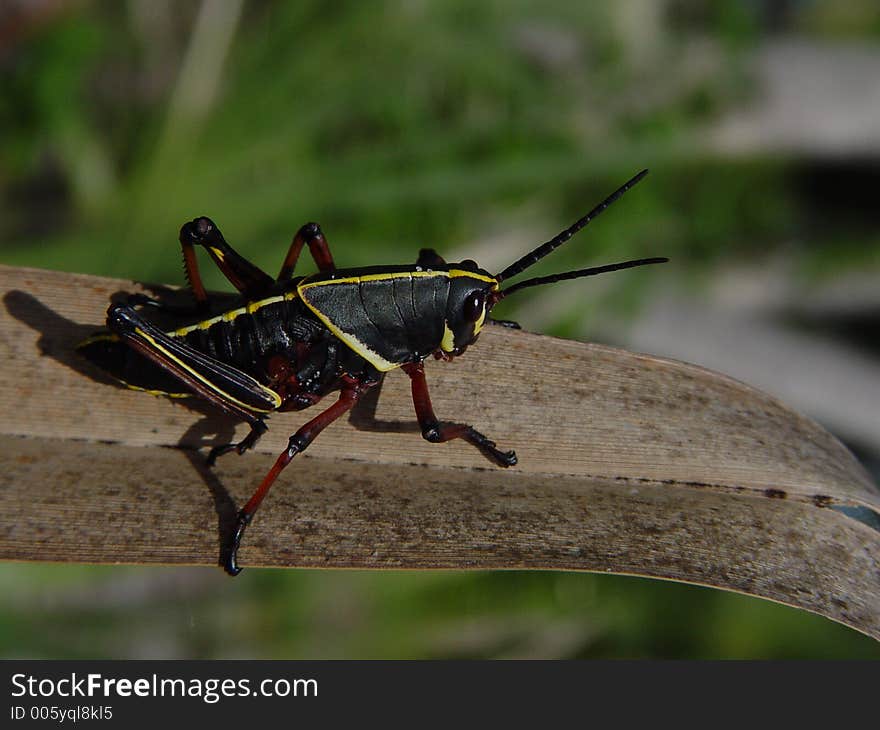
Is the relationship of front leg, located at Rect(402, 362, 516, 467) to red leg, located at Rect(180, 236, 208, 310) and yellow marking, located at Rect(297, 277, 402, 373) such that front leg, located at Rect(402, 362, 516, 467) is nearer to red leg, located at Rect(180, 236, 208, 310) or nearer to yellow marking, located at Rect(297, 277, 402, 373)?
yellow marking, located at Rect(297, 277, 402, 373)

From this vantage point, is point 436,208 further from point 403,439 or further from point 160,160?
point 403,439

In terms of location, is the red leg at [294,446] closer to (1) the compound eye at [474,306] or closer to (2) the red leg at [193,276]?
(1) the compound eye at [474,306]

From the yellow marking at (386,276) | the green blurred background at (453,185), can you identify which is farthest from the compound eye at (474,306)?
the green blurred background at (453,185)

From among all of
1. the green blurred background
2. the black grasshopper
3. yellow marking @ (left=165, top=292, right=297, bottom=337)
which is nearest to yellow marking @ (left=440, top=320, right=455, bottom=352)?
the black grasshopper

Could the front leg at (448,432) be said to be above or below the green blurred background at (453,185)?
below

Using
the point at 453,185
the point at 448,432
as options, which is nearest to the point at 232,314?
the point at 448,432

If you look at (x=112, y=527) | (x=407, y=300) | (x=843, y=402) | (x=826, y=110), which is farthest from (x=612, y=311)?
(x=112, y=527)
